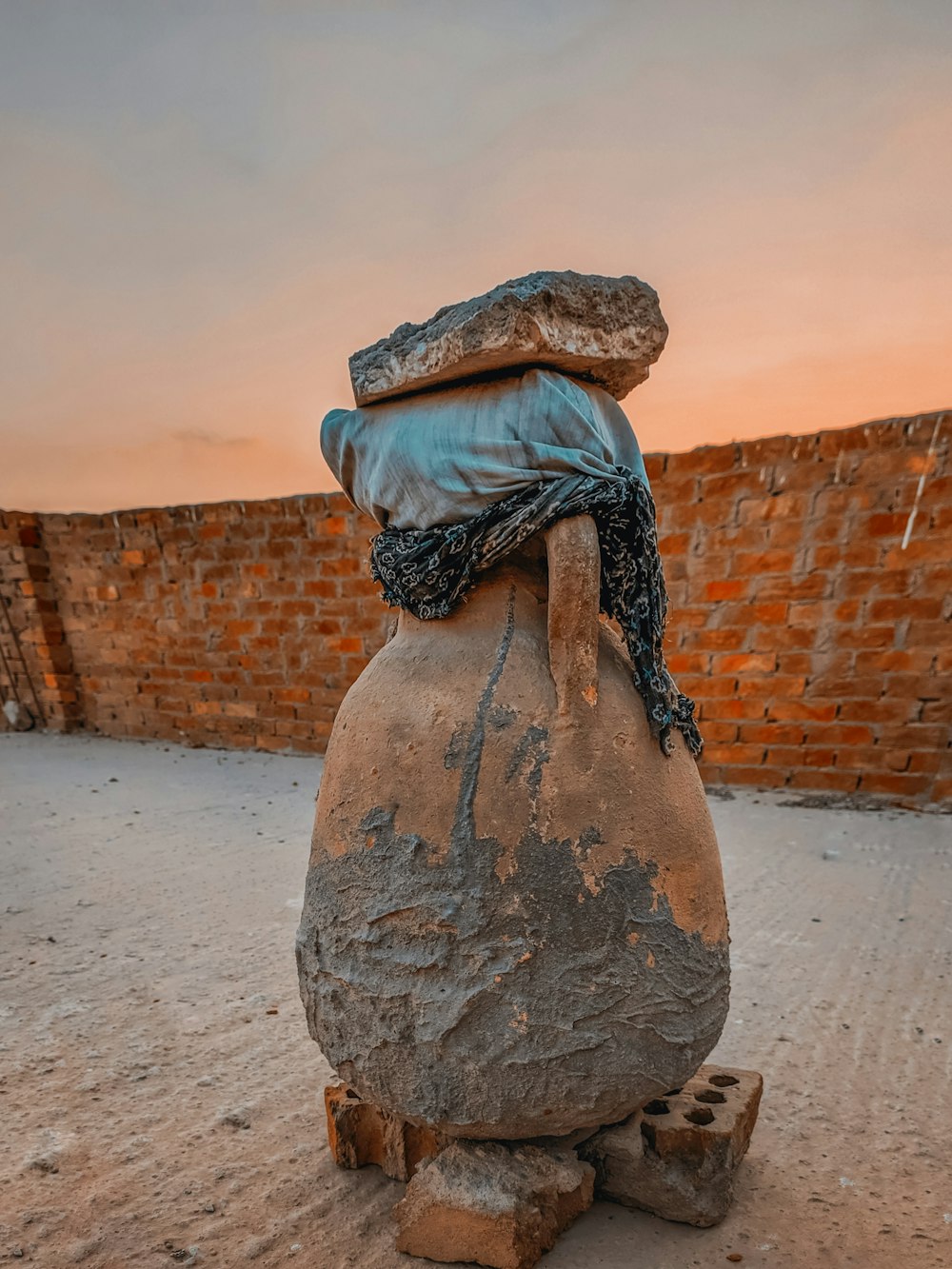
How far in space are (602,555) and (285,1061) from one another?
1851mm

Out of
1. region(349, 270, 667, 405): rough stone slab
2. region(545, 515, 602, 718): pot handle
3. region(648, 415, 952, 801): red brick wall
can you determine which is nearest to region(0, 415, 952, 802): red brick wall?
region(648, 415, 952, 801): red brick wall

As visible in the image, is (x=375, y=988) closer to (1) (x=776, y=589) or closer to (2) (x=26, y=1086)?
(2) (x=26, y=1086)

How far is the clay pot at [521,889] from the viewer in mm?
1358

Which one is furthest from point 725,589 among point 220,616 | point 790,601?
point 220,616

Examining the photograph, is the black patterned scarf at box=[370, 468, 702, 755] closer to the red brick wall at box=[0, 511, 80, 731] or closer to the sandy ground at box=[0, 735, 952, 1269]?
the sandy ground at box=[0, 735, 952, 1269]

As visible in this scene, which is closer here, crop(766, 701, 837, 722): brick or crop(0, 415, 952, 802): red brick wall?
crop(0, 415, 952, 802): red brick wall

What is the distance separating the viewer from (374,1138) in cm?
172

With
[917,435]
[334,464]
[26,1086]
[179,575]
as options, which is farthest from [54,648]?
[917,435]

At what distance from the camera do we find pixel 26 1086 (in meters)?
2.13

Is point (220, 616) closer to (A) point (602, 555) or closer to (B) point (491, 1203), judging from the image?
(A) point (602, 555)

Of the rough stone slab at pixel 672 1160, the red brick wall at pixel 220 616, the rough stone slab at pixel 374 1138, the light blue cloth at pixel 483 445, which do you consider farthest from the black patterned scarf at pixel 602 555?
the red brick wall at pixel 220 616

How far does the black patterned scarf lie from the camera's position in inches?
55.6

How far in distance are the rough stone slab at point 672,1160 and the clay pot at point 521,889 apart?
0.51ft

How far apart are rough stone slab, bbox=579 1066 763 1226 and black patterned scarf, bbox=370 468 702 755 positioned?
0.80 m
